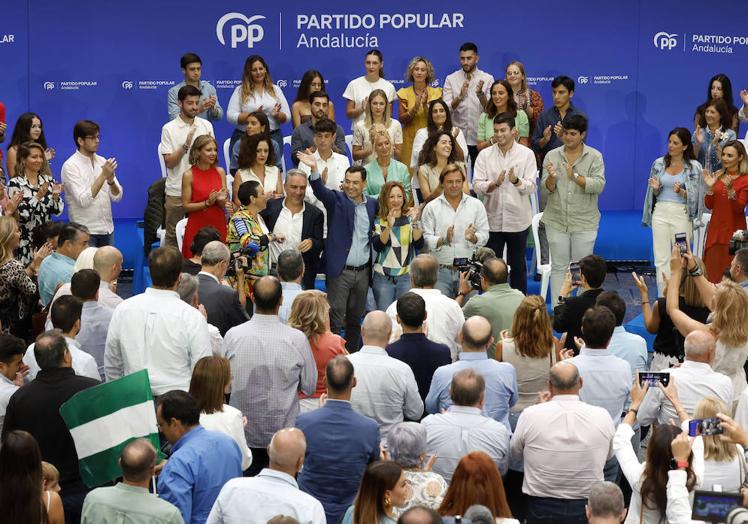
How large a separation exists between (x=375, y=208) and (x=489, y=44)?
5.20 m

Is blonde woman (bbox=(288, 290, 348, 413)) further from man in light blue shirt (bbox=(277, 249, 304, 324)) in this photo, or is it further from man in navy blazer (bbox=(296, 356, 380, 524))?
man in navy blazer (bbox=(296, 356, 380, 524))

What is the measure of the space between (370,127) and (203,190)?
1.79 m

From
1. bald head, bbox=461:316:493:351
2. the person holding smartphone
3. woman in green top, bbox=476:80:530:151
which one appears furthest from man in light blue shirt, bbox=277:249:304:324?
the person holding smartphone

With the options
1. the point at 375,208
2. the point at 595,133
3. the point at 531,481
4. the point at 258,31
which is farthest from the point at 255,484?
the point at 595,133

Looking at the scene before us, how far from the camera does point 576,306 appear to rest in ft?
23.8

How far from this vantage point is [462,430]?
18.6 ft

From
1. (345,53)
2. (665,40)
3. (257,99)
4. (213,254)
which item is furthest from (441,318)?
(665,40)

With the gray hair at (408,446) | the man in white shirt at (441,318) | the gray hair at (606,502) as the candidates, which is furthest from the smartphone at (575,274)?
the gray hair at (606,502)

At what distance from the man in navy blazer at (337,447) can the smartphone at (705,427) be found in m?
1.44

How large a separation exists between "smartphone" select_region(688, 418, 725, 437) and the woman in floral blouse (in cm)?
566

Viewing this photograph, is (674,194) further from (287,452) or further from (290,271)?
(287,452)

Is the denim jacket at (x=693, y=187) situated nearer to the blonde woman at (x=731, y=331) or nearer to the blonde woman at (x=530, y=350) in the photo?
the blonde woman at (x=731, y=331)

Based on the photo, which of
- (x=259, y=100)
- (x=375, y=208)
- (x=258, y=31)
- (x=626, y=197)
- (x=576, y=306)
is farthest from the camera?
(x=626, y=197)

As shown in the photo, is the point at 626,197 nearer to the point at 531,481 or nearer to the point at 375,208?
the point at 375,208
